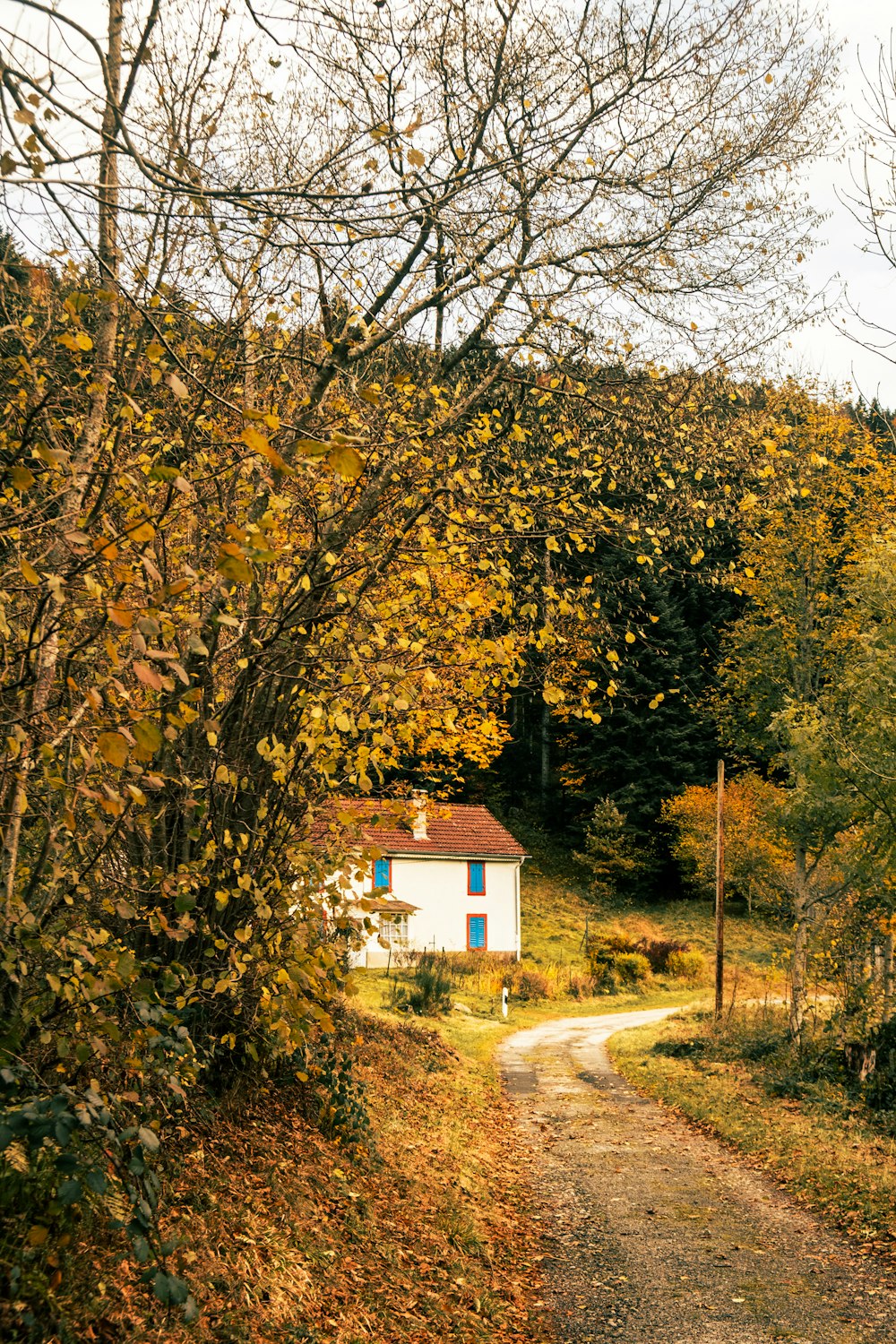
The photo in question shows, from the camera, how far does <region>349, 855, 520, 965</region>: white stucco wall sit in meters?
34.7

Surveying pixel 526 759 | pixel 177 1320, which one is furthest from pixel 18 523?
pixel 526 759

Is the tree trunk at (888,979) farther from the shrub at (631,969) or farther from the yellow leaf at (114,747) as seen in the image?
the shrub at (631,969)

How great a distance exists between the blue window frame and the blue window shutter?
0.82 m

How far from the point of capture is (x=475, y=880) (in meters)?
35.8

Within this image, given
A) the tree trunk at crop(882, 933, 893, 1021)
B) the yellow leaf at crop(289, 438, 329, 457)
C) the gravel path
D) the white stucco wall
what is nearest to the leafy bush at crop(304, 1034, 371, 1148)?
the gravel path

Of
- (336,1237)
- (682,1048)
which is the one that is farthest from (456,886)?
(336,1237)

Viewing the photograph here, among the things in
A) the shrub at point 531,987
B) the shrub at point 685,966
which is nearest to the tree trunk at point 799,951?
the shrub at point 531,987

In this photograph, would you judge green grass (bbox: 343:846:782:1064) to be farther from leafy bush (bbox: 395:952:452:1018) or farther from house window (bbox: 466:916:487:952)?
house window (bbox: 466:916:487:952)

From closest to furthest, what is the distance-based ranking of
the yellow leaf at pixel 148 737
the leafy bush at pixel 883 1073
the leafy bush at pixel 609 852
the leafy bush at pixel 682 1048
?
the yellow leaf at pixel 148 737, the leafy bush at pixel 883 1073, the leafy bush at pixel 682 1048, the leafy bush at pixel 609 852

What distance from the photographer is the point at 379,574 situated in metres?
6.09

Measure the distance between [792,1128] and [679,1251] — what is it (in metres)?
4.85

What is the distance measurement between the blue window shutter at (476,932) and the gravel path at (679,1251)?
73.9ft

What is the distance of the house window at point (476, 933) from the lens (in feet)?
Answer: 116

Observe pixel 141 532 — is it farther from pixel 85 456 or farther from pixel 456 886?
pixel 456 886
